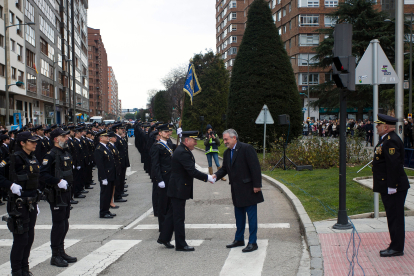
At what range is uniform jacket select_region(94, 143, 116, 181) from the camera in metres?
8.95

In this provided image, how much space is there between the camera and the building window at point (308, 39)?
6341 centimetres

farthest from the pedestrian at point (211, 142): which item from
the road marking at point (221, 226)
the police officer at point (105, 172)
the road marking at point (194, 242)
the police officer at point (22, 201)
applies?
the police officer at point (22, 201)

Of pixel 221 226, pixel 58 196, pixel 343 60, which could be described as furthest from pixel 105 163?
pixel 343 60

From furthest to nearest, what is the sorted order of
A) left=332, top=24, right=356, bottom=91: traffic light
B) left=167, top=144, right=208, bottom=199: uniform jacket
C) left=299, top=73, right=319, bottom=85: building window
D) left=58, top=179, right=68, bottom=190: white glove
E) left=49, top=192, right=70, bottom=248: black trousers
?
left=299, top=73, right=319, bottom=85: building window, left=332, top=24, right=356, bottom=91: traffic light, left=167, top=144, right=208, bottom=199: uniform jacket, left=58, top=179, right=68, bottom=190: white glove, left=49, top=192, right=70, bottom=248: black trousers

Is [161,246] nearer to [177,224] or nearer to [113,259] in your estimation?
[177,224]

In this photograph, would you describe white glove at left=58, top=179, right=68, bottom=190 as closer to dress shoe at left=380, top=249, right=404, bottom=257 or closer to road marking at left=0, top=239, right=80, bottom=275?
road marking at left=0, top=239, right=80, bottom=275

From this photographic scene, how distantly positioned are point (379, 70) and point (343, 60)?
965 mm

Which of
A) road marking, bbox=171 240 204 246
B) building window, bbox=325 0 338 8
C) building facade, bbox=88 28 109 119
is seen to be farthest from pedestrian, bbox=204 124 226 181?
building facade, bbox=88 28 109 119

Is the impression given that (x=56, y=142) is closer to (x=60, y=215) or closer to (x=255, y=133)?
(x=60, y=215)

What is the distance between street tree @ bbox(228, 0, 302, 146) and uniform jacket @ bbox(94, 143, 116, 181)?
12270mm

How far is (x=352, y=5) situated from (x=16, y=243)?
46263 mm

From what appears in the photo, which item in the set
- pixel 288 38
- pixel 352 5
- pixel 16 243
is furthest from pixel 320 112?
pixel 16 243

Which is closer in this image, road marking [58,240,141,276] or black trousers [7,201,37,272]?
black trousers [7,201,37,272]

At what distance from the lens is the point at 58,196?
222 inches
